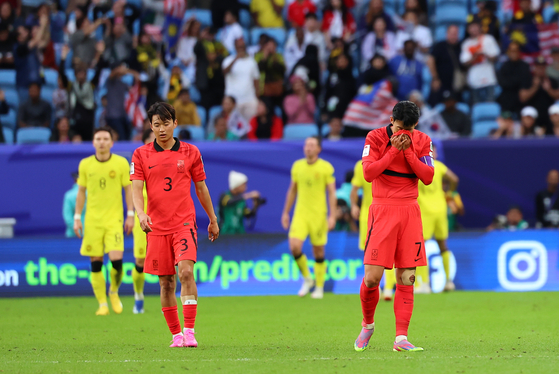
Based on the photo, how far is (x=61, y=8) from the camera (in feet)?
64.7

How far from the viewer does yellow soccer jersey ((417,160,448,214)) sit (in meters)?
12.1

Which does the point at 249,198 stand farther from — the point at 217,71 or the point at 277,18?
the point at 277,18

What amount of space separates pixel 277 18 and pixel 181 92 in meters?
4.41

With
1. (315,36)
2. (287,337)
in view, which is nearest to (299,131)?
(315,36)

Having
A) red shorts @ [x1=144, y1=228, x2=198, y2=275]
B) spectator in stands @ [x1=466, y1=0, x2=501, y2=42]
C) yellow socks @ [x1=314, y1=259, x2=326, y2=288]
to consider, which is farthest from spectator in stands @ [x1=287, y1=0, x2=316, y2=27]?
red shorts @ [x1=144, y1=228, x2=198, y2=275]

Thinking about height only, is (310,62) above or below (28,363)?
above

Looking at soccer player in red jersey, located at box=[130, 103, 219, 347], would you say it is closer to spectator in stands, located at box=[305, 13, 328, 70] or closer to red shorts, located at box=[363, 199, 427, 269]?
red shorts, located at box=[363, 199, 427, 269]

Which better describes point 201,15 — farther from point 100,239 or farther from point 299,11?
point 100,239

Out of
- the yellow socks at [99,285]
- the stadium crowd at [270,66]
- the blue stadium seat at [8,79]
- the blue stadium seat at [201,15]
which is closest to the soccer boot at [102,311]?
the yellow socks at [99,285]

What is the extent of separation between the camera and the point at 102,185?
33.7ft

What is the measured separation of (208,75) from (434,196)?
6.75m

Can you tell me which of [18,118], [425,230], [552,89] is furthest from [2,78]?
[552,89]

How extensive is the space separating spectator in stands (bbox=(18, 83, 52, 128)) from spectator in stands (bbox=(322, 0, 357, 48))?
6.50 m

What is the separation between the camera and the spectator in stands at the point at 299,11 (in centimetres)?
1914
